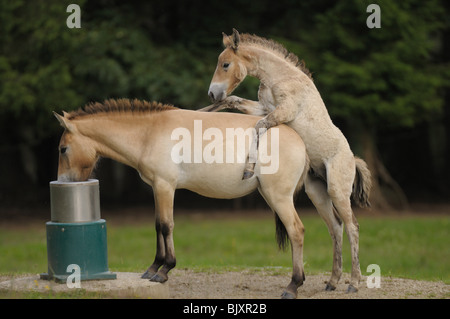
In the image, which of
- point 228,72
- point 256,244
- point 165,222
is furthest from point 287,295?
point 256,244

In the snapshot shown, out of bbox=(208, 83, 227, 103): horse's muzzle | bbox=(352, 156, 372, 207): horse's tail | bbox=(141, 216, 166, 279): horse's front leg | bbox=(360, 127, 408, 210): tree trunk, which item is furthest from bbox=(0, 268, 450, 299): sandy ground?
bbox=(360, 127, 408, 210): tree trunk

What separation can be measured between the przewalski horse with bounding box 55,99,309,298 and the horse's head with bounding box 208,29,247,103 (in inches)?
9.7

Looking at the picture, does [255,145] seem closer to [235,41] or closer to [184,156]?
[184,156]

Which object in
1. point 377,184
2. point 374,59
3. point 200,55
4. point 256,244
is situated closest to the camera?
point 256,244

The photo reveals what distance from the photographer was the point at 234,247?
1256cm

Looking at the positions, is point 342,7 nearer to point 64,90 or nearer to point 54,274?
point 64,90

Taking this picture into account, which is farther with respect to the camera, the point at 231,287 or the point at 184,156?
the point at 231,287

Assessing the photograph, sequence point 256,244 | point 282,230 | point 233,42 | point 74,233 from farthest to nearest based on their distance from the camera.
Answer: point 256,244 < point 282,230 < point 233,42 < point 74,233

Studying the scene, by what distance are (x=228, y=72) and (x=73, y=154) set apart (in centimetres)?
174

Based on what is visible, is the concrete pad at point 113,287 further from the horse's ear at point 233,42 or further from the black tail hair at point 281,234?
the horse's ear at point 233,42

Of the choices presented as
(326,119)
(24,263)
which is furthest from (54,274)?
(24,263)

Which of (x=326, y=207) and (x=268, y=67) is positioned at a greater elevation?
(x=268, y=67)

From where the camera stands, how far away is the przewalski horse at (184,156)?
664 cm

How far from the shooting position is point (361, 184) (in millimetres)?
7434
